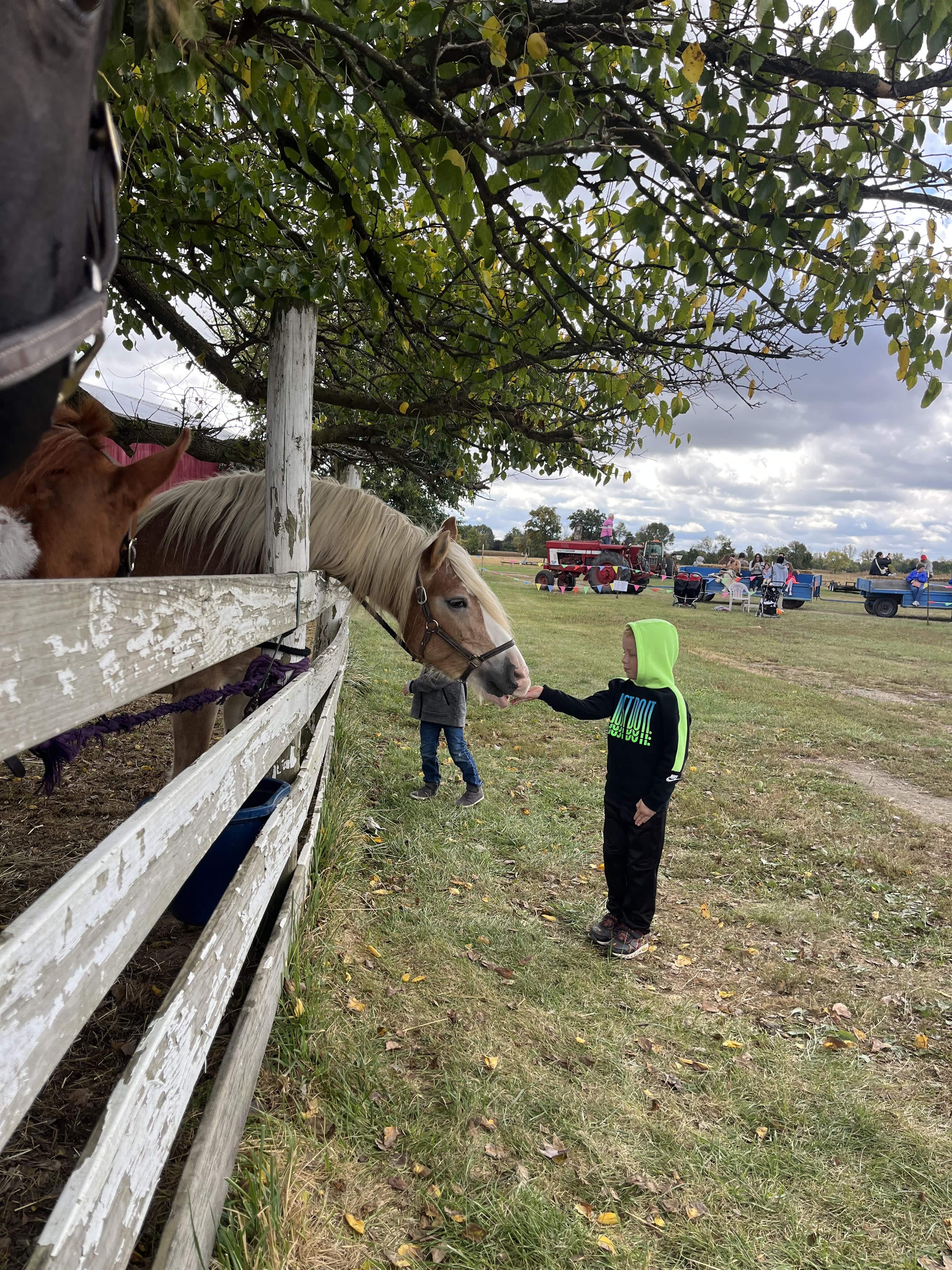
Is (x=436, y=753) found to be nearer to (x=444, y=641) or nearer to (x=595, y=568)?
(x=444, y=641)

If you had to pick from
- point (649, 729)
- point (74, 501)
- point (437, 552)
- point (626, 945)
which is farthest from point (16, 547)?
point (626, 945)

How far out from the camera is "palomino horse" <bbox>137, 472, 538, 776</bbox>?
341cm

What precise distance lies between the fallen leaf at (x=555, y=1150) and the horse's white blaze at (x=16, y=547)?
8.29 feet

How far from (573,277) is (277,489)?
196cm

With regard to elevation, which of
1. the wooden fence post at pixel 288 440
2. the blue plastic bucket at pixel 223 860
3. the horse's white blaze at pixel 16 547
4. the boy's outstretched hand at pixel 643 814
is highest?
the wooden fence post at pixel 288 440

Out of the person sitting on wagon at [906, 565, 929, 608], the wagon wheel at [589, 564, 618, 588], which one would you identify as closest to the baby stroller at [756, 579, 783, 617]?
the person sitting on wagon at [906, 565, 929, 608]

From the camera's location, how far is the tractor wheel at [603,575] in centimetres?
3148

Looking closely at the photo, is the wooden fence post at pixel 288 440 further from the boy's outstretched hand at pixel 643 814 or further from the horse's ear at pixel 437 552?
the boy's outstretched hand at pixel 643 814

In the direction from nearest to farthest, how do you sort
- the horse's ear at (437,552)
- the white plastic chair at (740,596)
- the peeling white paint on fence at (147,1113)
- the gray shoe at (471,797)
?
the peeling white paint on fence at (147,1113), the horse's ear at (437,552), the gray shoe at (471,797), the white plastic chair at (740,596)

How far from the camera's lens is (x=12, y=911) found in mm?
2883

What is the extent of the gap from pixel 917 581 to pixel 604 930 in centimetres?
2966

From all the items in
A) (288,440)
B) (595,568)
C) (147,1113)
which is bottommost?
(147,1113)

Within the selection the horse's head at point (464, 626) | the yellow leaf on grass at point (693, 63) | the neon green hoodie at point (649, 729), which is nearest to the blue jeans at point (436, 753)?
the neon green hoodie at point (649, 729)

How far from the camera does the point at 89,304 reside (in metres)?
0.47
